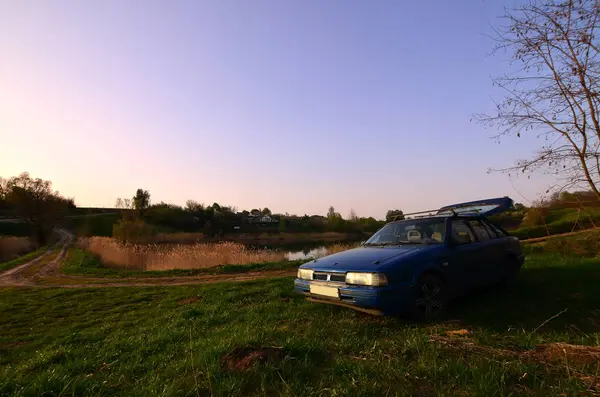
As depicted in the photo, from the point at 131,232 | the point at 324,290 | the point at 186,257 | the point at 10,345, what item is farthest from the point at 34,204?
the point at 324,290

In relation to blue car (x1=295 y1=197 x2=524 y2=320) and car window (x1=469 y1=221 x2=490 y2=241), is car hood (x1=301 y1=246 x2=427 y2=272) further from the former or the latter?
car window (x1=469 y1=221 x2=490 y2=241)

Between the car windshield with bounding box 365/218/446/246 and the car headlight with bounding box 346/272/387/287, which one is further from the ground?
the car windshield with bounding box 365/218/446/246

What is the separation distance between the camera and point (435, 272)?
4.84 metres

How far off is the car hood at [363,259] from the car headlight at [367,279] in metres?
0.08

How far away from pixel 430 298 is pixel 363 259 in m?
1.08

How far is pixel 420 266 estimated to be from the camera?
4.64 m

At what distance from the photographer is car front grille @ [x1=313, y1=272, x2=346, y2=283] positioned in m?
4.69

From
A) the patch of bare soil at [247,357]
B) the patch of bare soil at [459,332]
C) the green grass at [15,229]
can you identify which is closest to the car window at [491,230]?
the patch of bare soil at [459,332]

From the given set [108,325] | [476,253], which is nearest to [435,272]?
[476,253]

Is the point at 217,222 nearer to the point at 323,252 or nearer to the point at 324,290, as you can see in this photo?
the point at 323,252

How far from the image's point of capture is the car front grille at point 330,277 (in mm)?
4688

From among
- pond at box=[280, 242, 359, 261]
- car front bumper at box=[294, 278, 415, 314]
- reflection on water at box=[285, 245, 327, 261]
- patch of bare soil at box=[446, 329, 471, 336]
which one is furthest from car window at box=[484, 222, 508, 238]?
reflection on water at box=[285, 245, 327, 261]

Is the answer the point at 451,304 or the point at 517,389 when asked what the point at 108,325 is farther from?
the point at 517,389

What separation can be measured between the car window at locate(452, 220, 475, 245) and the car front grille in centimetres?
210
